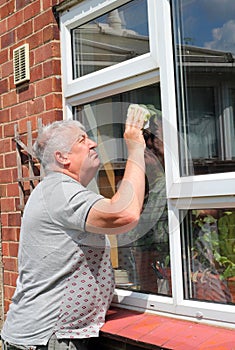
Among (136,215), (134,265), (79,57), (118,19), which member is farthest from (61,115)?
(136,215)

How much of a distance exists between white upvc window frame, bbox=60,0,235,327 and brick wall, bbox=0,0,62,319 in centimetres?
39

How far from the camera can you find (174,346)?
2266 mm

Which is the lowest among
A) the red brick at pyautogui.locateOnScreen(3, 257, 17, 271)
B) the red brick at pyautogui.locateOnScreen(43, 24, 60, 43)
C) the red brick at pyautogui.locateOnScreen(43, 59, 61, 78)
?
the red brick at pyautogui.locateOnScreen(3, 257, 17, 271)

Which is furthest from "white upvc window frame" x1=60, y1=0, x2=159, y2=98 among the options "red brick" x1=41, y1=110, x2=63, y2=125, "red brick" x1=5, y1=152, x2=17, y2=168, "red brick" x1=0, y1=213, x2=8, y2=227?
"red brick" x1=0, y1=213, x2=8, y2=227

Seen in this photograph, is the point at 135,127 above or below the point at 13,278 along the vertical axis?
above

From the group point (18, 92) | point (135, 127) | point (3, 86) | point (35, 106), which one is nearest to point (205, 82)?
point (135, 127)

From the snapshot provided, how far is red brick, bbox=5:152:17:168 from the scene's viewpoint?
3638mm

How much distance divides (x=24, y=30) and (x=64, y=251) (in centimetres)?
173

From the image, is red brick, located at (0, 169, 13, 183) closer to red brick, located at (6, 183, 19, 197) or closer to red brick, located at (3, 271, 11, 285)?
red brick, located at (6, 183, 19, 197)

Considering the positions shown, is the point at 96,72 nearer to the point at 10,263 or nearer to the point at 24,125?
the point at 24,125

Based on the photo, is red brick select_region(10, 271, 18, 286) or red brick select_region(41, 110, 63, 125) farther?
red brick select_region(10, 271, 18, 286)

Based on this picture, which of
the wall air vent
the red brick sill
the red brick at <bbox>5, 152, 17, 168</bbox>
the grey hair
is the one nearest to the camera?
the red brick sill

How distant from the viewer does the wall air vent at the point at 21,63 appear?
11.6 feet

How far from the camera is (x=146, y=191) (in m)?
2.75
